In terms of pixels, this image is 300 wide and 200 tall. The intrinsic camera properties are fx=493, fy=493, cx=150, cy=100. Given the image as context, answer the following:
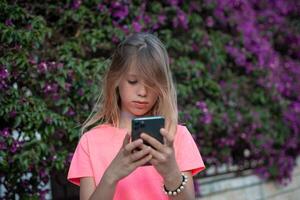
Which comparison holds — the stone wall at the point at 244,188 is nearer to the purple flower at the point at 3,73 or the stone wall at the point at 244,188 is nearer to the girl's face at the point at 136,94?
the purple flower at the point at 3,73

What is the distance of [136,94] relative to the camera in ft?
6.37

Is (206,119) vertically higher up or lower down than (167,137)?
lower down

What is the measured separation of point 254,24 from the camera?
4.90 metres

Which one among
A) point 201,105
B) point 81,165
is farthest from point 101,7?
point 81,165

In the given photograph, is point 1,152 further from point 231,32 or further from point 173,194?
point 231,32

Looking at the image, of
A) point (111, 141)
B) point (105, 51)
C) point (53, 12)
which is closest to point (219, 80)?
point (105, 51)

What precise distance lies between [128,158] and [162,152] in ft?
0.37

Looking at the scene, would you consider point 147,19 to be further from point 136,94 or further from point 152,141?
point 152,141

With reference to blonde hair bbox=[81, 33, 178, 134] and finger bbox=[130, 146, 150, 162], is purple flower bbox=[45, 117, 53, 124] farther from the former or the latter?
finger bbox=[130, 146, 150, 162]

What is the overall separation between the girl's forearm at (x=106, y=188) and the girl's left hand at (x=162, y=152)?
176mm

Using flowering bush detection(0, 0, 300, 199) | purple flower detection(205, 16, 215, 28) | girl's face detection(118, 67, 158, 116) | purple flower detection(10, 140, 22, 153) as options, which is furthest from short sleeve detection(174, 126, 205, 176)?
purple flower detection(205, 16, 215, 28)

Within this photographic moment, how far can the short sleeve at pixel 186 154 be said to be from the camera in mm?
1920

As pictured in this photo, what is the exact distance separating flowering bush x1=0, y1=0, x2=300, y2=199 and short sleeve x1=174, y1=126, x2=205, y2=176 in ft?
3.41

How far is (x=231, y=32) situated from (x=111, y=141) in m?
2.90
